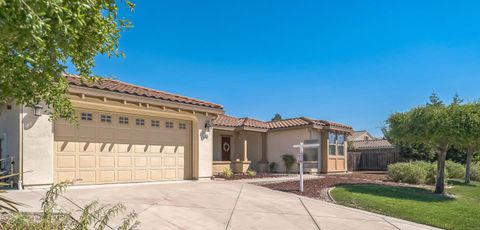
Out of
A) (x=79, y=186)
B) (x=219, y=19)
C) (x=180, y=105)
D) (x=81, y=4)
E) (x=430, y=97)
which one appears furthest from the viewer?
(x=430, y=97)

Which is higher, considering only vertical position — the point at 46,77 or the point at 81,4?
the point at 81,4

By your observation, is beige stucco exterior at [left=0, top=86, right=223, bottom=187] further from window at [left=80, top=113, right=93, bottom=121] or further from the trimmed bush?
the trimmed bush

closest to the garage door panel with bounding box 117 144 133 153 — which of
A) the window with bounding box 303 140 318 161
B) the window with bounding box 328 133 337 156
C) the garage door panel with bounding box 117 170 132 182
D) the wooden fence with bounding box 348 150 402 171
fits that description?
the garage door panel with bounding box 117 170 132 182

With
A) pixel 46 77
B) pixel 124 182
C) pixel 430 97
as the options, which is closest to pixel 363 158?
pixel 430 97

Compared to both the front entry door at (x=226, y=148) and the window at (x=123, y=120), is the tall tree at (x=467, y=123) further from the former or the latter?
the front entry door at (x=226, y=148)

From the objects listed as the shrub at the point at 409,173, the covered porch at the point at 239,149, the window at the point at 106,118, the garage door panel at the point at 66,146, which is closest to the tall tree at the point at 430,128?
the shrub at the point at 409,173

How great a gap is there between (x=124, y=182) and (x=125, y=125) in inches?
83.9

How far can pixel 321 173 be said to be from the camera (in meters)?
21.9

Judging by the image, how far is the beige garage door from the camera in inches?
461

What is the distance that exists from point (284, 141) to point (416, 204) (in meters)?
11.7

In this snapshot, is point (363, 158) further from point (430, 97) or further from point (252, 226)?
point (252, 226)

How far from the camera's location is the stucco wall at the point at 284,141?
2175cm

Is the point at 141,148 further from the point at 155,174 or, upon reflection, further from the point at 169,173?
the point at 169,173

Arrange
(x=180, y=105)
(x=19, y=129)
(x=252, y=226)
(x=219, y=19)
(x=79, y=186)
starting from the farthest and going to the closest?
(x=219, y=19) → (x=180, y=105) → (x=79, y=186) → (x=19, y=129) → (x=252, y=226)
